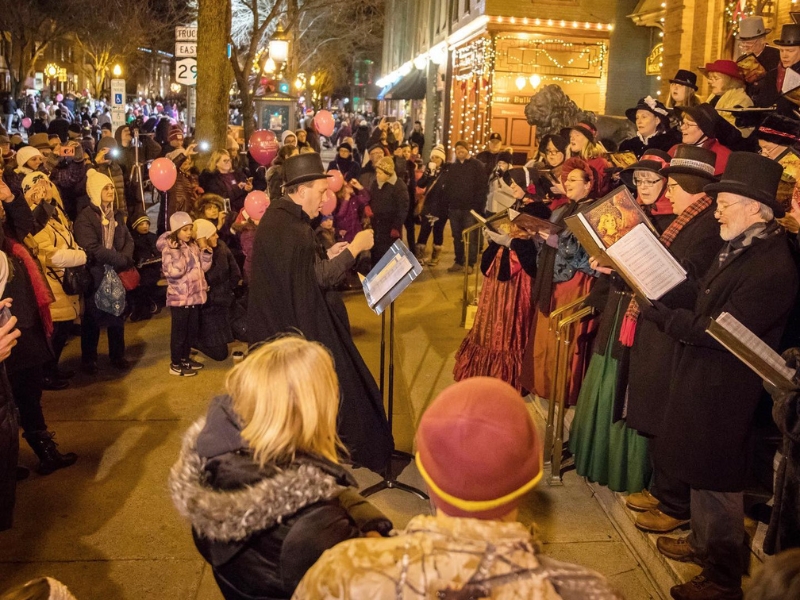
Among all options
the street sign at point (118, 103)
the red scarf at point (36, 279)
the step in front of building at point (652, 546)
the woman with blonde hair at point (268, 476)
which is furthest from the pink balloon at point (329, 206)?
the street sign at point (118, 103)

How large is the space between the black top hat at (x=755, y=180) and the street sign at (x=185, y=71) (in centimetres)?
1323

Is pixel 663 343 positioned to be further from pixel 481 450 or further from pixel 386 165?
pixel 386 165

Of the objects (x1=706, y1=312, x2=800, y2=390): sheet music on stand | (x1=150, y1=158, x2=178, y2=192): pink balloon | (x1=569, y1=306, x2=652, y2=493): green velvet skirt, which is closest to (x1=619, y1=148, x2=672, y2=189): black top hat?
(x1=569, y1=306, x2=652, y2=493): green velvet skirt

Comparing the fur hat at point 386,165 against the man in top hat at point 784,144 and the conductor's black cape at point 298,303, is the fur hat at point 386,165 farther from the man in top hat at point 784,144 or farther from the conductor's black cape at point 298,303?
the man in top hat at point 784,144

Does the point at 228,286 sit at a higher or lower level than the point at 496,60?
lower

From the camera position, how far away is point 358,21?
46969 millimetres

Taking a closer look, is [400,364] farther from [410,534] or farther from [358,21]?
[358,21]

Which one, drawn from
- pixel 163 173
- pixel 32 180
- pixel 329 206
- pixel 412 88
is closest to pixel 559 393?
pixel 32 180

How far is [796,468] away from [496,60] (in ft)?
60.5

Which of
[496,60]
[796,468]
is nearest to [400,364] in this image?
[796,468]

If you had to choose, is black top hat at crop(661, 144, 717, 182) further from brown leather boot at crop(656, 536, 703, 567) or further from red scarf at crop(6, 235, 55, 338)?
red scarf at crop(6, 235, 55, 338)

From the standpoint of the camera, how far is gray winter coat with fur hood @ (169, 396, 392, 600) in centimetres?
233

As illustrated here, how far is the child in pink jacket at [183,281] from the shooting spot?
24.5 ft

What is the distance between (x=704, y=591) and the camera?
12.6 ft
